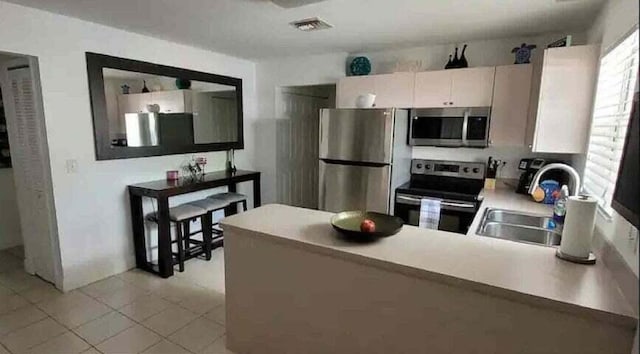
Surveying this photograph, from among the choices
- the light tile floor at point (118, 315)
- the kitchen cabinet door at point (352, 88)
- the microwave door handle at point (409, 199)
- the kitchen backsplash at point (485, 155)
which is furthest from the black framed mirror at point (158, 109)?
the kitchen backsplash at point (485, 155)

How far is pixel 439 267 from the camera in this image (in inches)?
51.4

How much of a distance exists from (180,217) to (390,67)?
2757 millimetres

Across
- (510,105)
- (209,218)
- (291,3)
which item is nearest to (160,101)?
(209,218)

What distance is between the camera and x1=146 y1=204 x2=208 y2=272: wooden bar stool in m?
3.17

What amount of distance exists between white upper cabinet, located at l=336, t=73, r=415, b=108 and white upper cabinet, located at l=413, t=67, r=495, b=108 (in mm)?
99

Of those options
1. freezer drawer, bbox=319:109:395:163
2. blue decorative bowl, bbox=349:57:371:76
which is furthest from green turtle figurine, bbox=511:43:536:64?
blue decorative bowl, bbox=349:57:371:76

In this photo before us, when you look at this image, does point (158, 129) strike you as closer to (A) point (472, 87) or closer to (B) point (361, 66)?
(B) point (361, 66)

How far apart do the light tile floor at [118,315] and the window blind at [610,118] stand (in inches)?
93.9

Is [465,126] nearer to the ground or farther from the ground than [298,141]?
farther from the ground

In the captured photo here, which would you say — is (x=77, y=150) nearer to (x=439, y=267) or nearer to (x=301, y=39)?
(x=301, y=39)

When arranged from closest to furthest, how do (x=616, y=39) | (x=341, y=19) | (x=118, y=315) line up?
(x=616, y=39) < (x=118, y=315) < (x=341, y=19)

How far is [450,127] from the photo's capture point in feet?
10.6

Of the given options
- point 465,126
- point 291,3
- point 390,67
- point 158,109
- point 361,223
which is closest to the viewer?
point 361,223

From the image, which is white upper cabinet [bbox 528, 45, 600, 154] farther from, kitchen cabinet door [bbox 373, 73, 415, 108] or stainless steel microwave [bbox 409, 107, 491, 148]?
kitchen cabinet door [bbox 373, 73, 415, 108]
